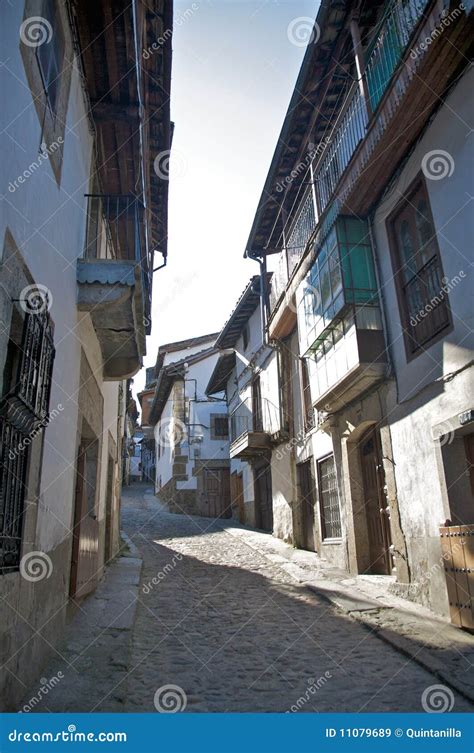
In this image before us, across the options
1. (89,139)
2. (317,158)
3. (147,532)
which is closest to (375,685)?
(89,139)

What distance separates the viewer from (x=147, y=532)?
638 inches

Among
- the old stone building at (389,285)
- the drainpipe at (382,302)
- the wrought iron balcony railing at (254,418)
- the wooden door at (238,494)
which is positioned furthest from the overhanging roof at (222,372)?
the drainpipe at (382,302)

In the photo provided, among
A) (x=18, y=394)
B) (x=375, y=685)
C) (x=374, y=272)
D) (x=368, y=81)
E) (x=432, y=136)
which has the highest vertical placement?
(x=368, y=81)

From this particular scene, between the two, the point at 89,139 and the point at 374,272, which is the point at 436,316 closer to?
→ the point at 374,272

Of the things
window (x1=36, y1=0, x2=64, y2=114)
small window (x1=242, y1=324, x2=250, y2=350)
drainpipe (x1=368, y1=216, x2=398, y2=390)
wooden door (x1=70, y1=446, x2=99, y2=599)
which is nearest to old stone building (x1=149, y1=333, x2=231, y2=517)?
small window (x1=242, y1=324, x2=250, y2=350)

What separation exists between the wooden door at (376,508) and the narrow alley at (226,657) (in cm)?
142

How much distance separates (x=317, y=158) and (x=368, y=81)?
105 inches

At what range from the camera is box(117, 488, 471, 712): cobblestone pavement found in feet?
13.2

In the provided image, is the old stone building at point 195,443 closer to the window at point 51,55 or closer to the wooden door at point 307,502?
the wooden door at point 307,502

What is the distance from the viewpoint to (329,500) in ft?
35.7

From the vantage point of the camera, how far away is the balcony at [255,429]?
14.9 meters

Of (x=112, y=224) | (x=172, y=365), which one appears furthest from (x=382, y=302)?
(x=172, y=365)

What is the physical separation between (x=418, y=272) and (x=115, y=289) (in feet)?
12.7

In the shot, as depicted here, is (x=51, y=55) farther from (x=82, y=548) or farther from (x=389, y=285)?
(x=389, y=285)
